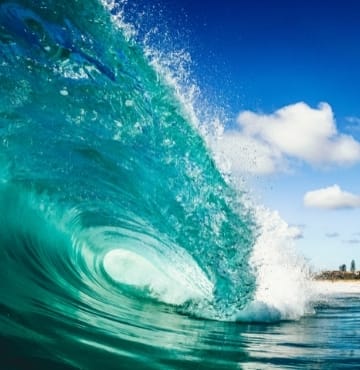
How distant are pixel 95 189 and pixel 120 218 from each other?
1.22 m

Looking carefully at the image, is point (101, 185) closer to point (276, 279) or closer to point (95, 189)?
point (95, 189)

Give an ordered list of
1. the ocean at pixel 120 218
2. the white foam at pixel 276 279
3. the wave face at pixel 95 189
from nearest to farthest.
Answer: the ocean at pixel 120 218
the wave face at pixel 95 189
the white foam at pixel 276 279

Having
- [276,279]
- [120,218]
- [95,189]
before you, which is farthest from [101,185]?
[276,279]

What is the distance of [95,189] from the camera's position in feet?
30.3

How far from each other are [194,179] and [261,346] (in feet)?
9.15

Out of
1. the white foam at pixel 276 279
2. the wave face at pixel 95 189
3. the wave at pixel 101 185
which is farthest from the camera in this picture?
the white foam at pixel 276 279

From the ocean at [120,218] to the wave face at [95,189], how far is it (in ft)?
0.08

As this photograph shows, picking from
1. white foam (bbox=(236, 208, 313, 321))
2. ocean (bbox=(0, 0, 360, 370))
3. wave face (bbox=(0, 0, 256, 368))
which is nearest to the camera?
ocean (bbox=(0, 0, 360, 370))

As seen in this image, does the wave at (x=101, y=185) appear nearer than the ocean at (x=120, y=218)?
No

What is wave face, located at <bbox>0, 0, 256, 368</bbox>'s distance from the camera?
5344 millimetres

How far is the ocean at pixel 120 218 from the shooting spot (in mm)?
4594

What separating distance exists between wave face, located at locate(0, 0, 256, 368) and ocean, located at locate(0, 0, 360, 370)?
0.08ft

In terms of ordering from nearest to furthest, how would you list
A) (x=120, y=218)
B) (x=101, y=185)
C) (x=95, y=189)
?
(x=101, y=185) < (x=95, y=189) < (x=120, y=218)

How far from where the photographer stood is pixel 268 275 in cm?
1154
